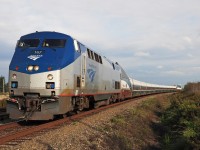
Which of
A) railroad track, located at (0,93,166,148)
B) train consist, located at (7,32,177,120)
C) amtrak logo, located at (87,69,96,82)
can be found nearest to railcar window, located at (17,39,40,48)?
train consist, located at (7,32,177,120)

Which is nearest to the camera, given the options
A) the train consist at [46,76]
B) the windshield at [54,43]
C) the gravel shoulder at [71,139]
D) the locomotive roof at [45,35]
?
the gravel shoulder at [71,139]

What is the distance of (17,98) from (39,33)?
12.0 ft

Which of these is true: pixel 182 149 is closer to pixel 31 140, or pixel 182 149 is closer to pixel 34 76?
pixel 31 140

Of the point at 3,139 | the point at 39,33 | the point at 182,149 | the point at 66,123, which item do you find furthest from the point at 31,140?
the point at 39,33

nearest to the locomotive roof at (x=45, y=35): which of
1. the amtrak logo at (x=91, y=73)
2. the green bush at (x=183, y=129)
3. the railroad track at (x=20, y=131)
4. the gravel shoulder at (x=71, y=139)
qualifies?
the amtrak logo at (x=91, y=73)

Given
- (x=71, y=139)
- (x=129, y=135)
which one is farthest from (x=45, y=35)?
(x=71, y=139)

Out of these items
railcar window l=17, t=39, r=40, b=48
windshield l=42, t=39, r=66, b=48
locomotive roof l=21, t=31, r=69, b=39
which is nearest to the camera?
windshield l=42, t=39, r=66, b=48

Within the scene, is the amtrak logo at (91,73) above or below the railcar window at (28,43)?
below

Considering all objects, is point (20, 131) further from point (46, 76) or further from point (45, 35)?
point (45, 35)

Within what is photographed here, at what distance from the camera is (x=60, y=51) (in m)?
14.9

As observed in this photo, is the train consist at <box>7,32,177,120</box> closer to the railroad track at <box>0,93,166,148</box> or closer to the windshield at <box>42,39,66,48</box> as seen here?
the windshield at <box>42,39,66,48</box>

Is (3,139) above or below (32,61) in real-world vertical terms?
below

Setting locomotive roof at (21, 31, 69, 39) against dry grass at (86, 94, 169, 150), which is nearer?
dry grass at (86, 94, 169, 150)

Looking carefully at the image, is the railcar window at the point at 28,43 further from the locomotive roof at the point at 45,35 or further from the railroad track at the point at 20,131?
the railroad track at the point at 20,131
